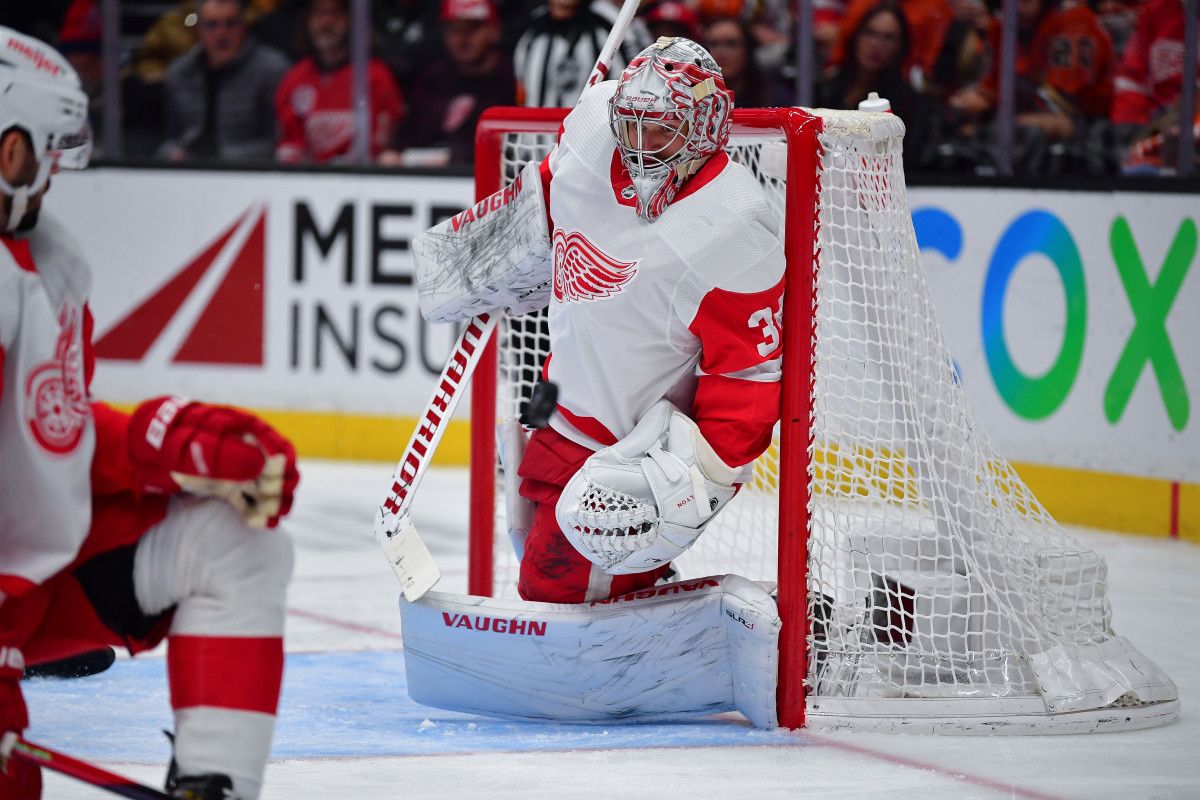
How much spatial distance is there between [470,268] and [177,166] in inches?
137

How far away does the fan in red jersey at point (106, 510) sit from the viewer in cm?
205

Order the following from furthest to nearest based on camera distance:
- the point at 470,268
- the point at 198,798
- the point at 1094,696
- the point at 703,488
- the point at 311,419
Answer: the point at 311,419 < the point at 470,268 < the point at 1094,696 < the point at 703,488 < the point at 198,798

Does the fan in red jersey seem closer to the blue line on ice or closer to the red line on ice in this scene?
the blue line on ice

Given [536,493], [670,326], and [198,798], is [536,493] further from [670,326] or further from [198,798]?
[198,798]

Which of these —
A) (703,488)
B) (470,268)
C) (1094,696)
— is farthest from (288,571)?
(1094,696)

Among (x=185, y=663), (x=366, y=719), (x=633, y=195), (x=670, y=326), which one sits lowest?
(x=366, y=719)

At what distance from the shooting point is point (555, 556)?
3.24 meters

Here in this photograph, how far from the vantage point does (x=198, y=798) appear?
2.09 meters

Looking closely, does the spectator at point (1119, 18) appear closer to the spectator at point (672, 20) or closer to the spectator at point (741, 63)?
the spectator at point (741, 63)

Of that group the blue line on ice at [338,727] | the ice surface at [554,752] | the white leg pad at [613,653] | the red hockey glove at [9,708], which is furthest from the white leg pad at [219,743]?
the white leg pad at [613,653]

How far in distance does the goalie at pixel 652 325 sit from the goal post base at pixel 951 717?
392 mm

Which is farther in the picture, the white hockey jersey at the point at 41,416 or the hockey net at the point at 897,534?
the hockey net at the point at 897,534

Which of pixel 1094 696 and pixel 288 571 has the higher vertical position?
pixel 288 571

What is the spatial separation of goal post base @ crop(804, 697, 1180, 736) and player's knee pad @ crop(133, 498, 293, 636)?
1.28m
